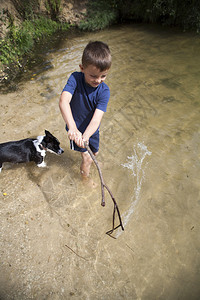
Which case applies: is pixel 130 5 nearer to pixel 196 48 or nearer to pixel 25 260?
pixel 196 48

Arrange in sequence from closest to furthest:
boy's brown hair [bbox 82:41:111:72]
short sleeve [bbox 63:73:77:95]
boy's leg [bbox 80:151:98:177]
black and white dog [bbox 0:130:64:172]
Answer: boy's brown hair [bbox 82:41:111:72] < short sleeve [bbox 63:73:77:95] < boy's leg [bbox 80:151:98:177] < black and white dog [bbox 0:130:64:172]

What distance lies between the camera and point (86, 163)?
3.20 metres

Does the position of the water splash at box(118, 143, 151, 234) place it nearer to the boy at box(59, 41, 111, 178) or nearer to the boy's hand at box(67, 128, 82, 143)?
the boy at box(59, 41, 111, 178)

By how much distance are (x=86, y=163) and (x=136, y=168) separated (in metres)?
1.08

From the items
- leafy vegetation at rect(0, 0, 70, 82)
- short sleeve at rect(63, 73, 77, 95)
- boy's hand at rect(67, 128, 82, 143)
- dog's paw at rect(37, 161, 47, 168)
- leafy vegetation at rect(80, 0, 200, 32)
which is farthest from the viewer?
leafy vegetation at rect(80, 0, 200, 32)

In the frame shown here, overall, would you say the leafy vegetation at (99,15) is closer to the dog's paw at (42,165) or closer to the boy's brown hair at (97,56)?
the dog's paw at (42,165)

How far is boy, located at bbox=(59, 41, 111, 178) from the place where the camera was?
2014mm

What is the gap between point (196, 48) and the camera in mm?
7277

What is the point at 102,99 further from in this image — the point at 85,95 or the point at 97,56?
the point at 97,56

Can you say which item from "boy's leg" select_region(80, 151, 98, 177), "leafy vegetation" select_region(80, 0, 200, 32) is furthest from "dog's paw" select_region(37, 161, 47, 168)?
"leafy vegetation" select_region(80, 0, 200, 32)

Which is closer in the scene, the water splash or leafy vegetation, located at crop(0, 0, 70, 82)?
the water splash

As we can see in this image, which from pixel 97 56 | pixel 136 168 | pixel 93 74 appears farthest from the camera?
pixel 136 168

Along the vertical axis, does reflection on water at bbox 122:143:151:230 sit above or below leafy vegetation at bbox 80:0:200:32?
below

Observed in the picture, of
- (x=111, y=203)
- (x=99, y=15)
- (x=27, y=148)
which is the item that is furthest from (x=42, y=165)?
(x=99, y=15)
